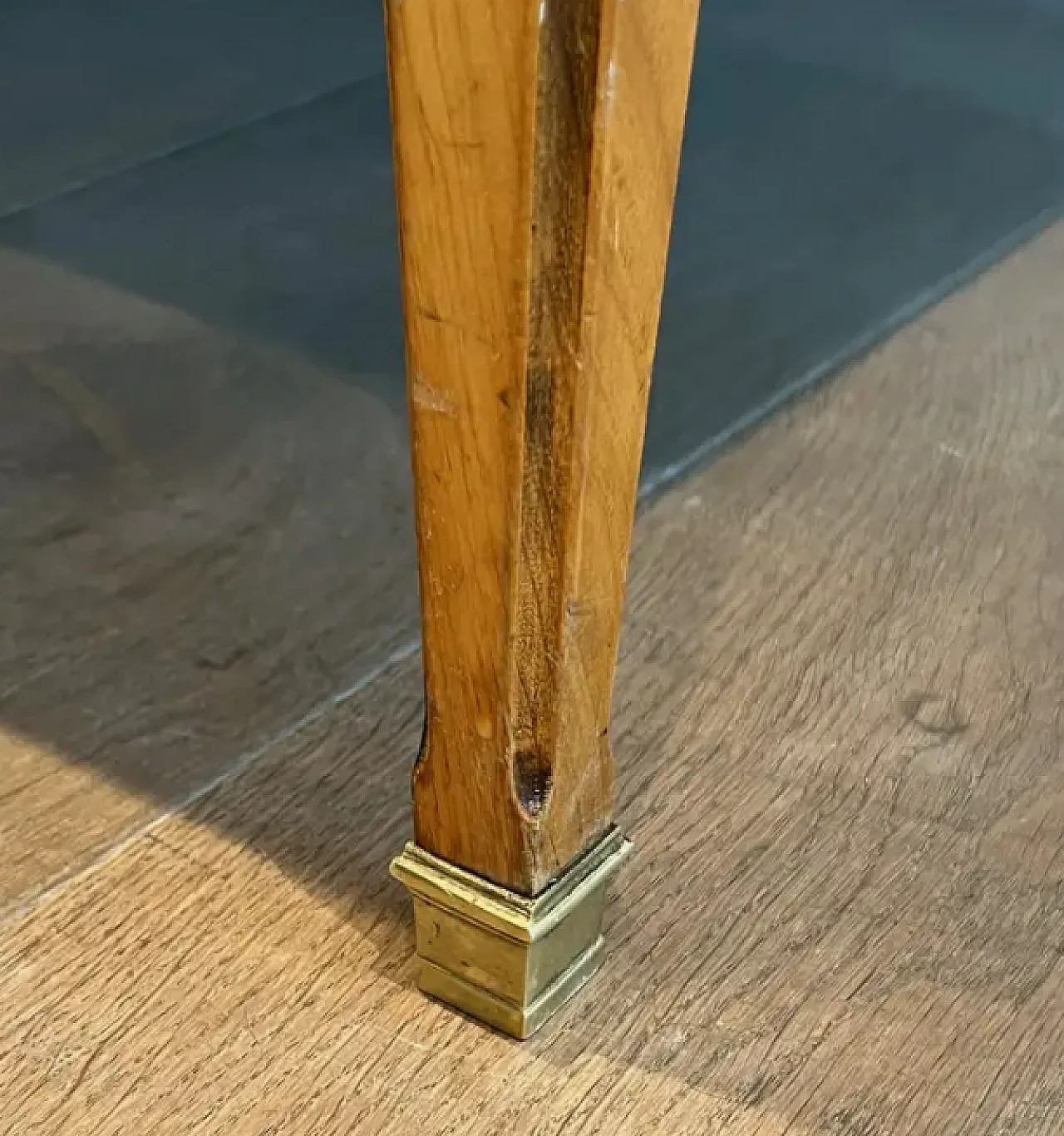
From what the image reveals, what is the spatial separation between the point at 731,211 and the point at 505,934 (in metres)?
1.16

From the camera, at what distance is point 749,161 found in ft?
5.92

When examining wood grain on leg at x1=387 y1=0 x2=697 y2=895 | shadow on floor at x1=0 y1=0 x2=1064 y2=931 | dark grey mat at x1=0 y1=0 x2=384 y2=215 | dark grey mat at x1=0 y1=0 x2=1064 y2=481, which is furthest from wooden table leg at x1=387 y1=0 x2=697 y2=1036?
dark grey mat at x1=0 y1=0 x2=384 y2=215

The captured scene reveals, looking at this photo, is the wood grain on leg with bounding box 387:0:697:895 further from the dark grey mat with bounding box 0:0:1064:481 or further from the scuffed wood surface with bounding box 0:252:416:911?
the dark grey mat with bounding box 0:0:1064:481

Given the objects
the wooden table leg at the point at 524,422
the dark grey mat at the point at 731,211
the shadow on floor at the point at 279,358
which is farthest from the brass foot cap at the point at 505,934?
the dark grey mat at the point at 731,211

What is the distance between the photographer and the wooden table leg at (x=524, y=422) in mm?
492

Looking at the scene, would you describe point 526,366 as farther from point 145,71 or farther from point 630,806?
point 145,71

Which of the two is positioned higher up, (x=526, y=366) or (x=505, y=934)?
(x=526, y=366)

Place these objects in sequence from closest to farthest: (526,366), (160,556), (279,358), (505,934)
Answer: (526,366), (505,934), (160,556), (279,358)

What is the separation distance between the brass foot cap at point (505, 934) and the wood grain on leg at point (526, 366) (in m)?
0.01

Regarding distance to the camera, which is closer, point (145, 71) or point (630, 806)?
point (630, 806)

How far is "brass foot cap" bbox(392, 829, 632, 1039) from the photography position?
2.26 feet

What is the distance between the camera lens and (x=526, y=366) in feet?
1.77

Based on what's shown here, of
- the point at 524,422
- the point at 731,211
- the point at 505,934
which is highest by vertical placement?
the point at 524,422

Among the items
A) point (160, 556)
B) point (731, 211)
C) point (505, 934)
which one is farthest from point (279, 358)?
point (505, 934)
